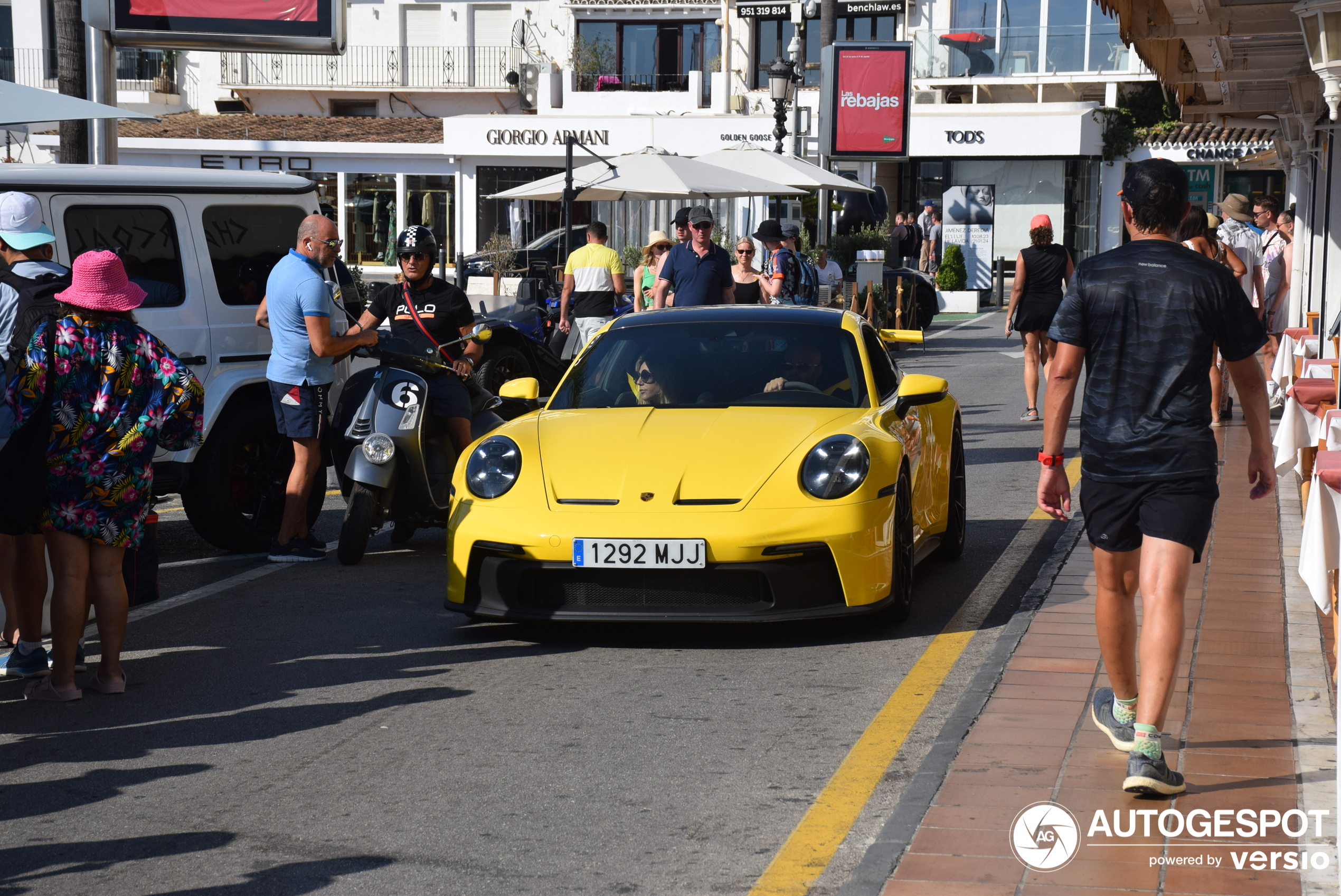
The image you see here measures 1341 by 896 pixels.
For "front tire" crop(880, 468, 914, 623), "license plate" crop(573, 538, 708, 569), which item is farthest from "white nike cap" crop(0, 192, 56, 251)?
"front tire" crop(880, 468, 914, 623)

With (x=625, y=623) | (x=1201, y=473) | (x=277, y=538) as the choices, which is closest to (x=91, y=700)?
(x=625, y=623)

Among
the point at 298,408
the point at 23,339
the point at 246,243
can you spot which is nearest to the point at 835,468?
the point at 298,408

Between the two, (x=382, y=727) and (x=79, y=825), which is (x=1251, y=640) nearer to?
(x=382, y=727)

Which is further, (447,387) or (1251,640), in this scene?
(447,387)

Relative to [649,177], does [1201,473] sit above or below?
below

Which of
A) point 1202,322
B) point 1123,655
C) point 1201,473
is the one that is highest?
point 1202,322

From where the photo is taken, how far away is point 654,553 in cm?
598

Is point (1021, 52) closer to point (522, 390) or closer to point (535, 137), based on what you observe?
point (535, 137)

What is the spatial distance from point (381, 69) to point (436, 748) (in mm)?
50918

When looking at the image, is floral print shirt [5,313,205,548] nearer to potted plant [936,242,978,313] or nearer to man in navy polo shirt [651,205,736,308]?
man in navy polo shirt [651,205,736,308]

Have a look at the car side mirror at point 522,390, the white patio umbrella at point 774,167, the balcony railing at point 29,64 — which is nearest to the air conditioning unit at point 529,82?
the balcony railing at point 29,64

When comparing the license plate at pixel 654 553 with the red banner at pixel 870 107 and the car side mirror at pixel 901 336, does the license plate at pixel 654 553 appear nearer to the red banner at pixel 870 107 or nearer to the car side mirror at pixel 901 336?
the car side mirror at pixel 901 336

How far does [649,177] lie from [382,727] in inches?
534

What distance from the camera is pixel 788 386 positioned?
7.20 metres
